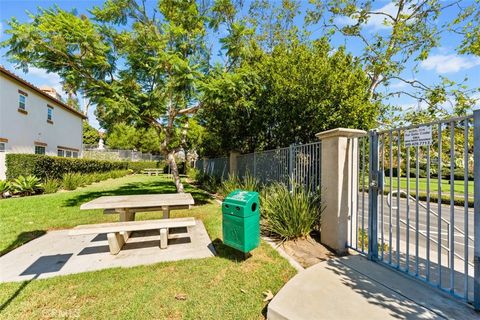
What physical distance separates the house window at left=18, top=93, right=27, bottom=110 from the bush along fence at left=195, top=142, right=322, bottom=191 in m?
12.9

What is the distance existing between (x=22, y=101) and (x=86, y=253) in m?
15.1

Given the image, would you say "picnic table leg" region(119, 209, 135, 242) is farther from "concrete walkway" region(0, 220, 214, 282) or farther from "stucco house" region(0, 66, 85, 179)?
"stucco house" region(0, 66, 85, 179)

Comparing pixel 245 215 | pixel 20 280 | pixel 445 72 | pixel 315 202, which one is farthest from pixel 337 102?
pixel 20 280

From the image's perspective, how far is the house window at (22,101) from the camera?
45.7 feet

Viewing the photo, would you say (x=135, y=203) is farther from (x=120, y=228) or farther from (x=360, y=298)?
(x=360, y=298)

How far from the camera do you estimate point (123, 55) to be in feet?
29.6

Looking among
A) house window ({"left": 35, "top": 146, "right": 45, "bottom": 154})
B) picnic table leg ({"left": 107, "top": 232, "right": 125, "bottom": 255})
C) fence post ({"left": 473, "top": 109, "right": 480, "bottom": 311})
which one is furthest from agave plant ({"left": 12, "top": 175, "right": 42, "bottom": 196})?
fence post ({"left": 473, "top": 109, "right": 480, "bottom": 311})

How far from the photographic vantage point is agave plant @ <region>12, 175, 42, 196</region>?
35.8 ft

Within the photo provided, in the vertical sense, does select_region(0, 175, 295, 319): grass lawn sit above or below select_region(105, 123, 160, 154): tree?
below

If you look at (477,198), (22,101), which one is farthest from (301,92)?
(22,101)

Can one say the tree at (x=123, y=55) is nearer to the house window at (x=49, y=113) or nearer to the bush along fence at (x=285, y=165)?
the bush along fence at (x=285, y=165)

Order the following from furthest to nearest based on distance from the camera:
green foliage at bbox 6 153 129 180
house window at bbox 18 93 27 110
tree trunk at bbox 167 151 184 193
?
house window at bbox 18 93 27 110
green foliage at bbox 6 153 129 180
tree trunk at bbox 167 151 184 193

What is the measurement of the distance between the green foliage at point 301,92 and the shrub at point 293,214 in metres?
3.54

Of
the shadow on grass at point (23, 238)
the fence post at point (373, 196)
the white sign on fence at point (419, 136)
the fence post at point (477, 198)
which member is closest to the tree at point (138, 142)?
the shadow on grass at point (23, 238)
